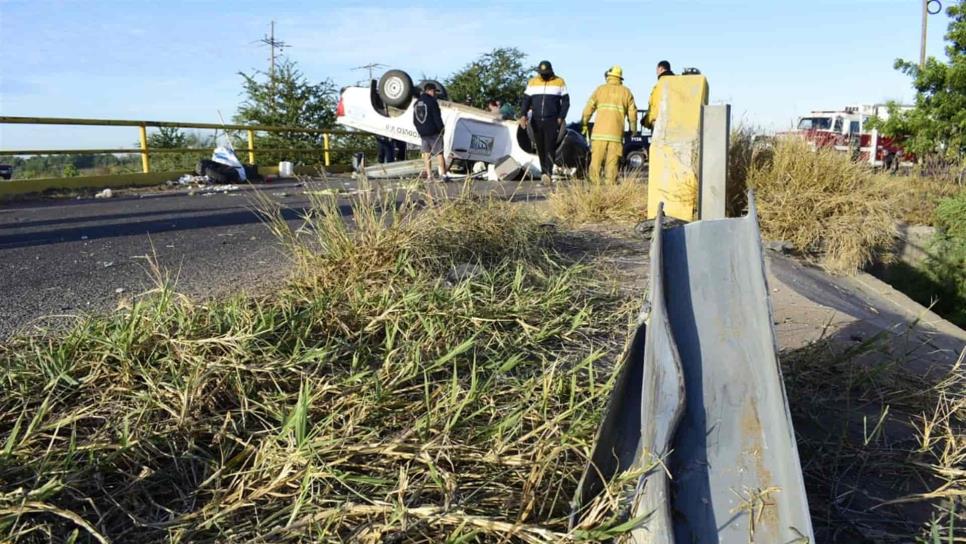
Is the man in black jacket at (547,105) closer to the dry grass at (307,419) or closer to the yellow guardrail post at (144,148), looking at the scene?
the yellow guardrail post at (144,148)

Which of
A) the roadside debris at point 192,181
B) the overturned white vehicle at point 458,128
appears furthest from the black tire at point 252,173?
the overturned white vehicle at point 458,128

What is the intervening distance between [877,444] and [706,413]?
40.0 inches

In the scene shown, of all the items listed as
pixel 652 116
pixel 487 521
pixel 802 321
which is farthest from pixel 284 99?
pixel 487 521

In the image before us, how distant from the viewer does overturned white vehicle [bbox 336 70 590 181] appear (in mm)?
12508

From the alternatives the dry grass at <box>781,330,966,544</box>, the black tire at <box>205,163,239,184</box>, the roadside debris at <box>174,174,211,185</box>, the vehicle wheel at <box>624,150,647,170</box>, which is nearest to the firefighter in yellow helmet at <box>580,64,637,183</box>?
the dry grass at <box>781,330,966,544</box>

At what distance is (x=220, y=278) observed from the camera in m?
4.31

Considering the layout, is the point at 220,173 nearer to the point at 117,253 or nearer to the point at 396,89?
the point at 396,89

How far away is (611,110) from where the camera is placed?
865 centimetres

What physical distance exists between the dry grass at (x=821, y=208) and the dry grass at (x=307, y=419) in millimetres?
4326

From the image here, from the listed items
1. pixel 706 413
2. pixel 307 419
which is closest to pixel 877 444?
pixel 706 413

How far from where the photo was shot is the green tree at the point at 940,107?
12070mm

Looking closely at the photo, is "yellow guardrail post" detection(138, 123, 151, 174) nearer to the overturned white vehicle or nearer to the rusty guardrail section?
the overturned white vehicle

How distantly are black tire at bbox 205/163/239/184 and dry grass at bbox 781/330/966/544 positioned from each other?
11264 millimetres

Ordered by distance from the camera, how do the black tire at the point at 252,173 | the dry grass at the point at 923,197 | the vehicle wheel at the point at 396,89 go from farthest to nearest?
the black tire at the point at 252,173 < the vehicle wheel at the point at 396,89 < the dry grass at the point at 923,197
